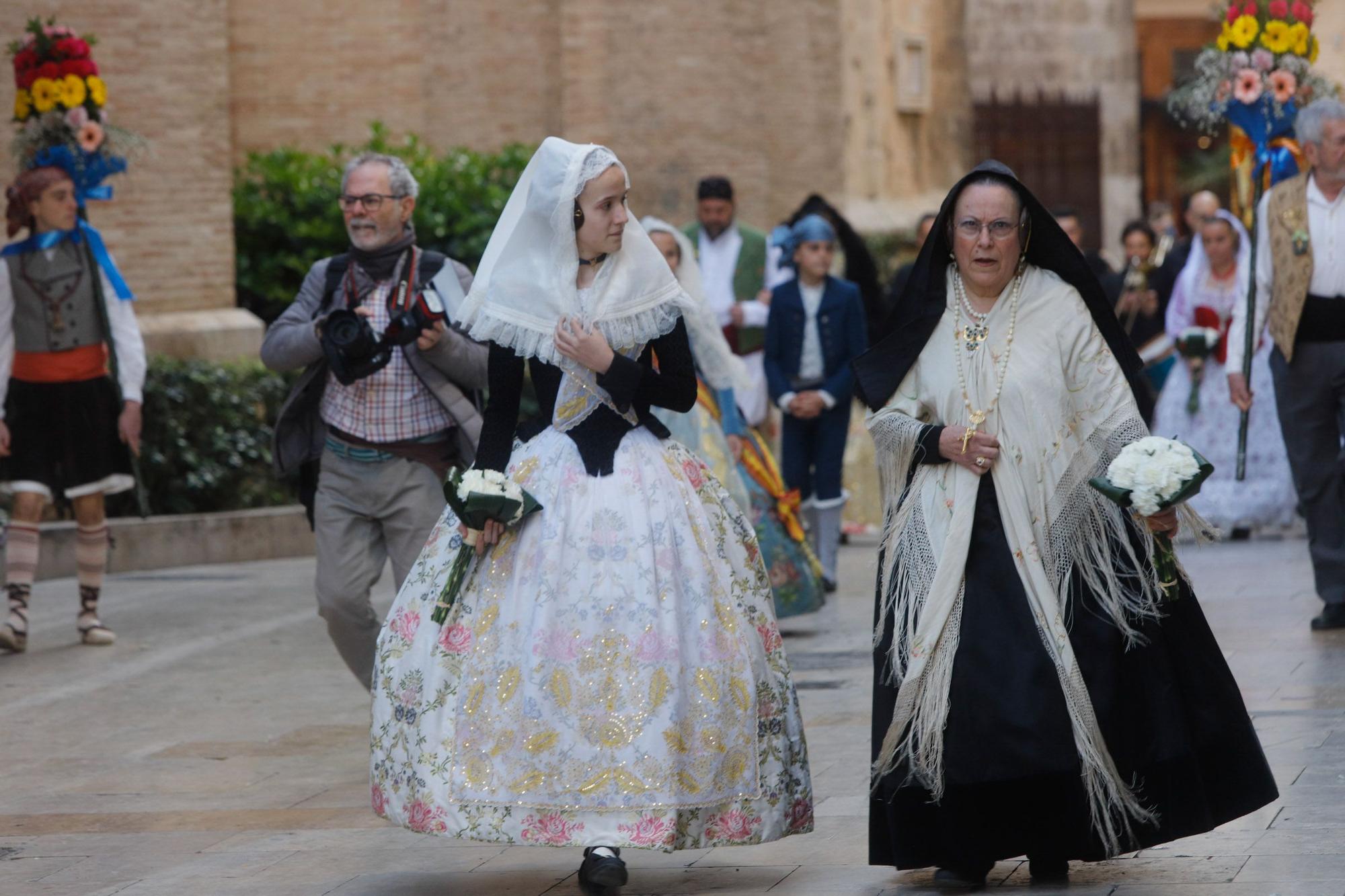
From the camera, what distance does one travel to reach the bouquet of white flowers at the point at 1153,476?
5.16 metres

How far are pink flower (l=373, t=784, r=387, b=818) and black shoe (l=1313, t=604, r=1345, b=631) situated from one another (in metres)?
A: 5.06

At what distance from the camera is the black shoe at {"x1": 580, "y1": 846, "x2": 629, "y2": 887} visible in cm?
538

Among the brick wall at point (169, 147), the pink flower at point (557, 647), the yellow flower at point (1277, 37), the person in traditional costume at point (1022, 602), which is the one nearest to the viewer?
the person in traditional costume at point (1022, 602)

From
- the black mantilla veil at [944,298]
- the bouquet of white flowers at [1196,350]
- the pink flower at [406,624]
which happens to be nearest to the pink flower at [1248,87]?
the bouquet of white flowers at [1196,350]

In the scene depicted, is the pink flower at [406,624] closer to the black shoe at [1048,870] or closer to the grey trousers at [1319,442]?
the black shoe at [1048,870]

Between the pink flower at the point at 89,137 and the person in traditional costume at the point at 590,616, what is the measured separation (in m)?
5.46

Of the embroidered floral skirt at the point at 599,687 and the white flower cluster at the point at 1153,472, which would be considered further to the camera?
the embroidered floral skirt at the point at 599,687

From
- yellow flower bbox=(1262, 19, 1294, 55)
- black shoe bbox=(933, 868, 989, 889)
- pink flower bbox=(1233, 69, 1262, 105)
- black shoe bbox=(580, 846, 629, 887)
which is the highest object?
yellow flower bbox=(1262, 19, 1294, 55)

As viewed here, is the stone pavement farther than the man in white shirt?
No

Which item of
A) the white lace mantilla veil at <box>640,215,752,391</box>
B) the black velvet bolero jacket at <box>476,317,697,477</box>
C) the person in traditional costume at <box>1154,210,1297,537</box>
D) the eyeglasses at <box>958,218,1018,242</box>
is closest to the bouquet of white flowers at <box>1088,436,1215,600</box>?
the eyeglasses at <box>958,218,1018,242</box>

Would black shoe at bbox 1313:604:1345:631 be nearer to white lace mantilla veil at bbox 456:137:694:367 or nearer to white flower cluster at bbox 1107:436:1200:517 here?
white flower cluster at bbox 1107:436:1200:517

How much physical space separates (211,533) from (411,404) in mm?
6644

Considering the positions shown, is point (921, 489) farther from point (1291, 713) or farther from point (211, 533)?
point (211, 533)

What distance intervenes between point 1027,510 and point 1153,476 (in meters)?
0.36
